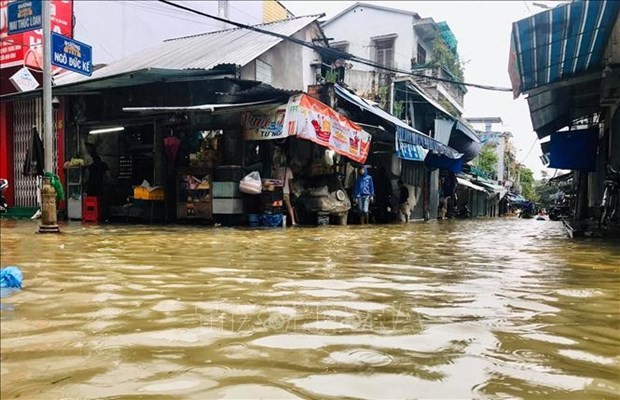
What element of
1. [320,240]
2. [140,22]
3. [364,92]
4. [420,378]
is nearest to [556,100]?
[320,240]

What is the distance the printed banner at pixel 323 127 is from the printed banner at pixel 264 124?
0.55 ft

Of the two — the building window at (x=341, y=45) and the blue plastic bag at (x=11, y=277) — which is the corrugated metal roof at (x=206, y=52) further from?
the building window at (x=341, y=45)

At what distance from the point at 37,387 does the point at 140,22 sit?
19108mm

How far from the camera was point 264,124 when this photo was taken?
370 inches

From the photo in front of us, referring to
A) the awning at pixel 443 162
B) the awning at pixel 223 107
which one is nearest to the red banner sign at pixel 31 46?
the awning at pixel 223 107

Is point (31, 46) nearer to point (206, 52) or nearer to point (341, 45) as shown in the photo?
point (206, 52)

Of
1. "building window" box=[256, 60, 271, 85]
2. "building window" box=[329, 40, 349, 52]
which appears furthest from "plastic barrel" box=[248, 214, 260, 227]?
"building window" box=[329, 40, 349, 52]

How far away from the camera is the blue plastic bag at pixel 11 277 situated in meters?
1.18

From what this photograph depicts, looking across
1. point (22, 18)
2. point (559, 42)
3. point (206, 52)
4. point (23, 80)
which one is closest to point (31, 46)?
point (23, 80)

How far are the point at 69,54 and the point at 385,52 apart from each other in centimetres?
1838

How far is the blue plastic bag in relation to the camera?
1.18 metres

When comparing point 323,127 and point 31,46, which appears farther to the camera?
point 31,46

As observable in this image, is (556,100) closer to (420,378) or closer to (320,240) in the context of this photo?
(320,240)

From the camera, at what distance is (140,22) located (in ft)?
59.6
